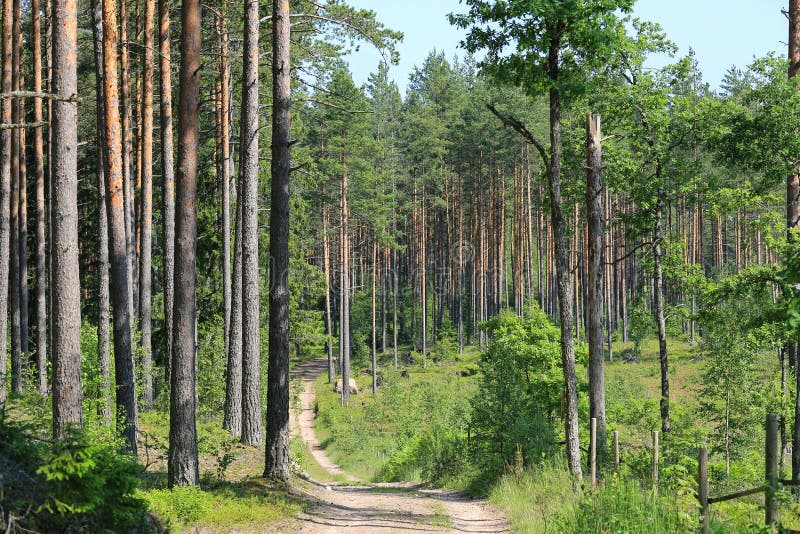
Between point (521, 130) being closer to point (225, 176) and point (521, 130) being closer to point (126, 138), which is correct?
point (225, 176)

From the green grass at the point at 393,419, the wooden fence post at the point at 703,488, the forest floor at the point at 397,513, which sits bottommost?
the green grass at the point at 393,419

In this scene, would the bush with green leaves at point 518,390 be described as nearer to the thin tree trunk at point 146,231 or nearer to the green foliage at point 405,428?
the green foliage at point 405,428

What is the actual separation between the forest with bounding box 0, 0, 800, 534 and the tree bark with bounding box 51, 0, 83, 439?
3 centimetres

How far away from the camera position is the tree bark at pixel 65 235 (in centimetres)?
848

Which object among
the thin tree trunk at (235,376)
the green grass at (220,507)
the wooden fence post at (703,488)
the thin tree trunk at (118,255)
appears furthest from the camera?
the thin tree trunk at (235,376)

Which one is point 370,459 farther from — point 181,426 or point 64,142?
point 64,142

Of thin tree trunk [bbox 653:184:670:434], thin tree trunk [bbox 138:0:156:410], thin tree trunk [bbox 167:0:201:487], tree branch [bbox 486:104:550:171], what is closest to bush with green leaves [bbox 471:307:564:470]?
thin tree trunk [bbox 653:184:670:434]

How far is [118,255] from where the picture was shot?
40.8 ft

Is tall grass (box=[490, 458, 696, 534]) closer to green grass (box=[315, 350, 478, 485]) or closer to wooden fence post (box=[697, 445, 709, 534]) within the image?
wooden fence post (box=[697, 445, 709, 534])

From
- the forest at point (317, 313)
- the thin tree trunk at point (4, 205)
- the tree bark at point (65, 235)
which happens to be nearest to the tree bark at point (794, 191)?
the forest at point (317, 313)

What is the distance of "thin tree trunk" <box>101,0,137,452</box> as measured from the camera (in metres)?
12.5

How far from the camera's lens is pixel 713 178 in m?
18.0

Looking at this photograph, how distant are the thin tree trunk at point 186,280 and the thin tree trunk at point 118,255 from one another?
2526 millimetres

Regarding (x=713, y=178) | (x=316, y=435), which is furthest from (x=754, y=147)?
(x=316, y=435)
